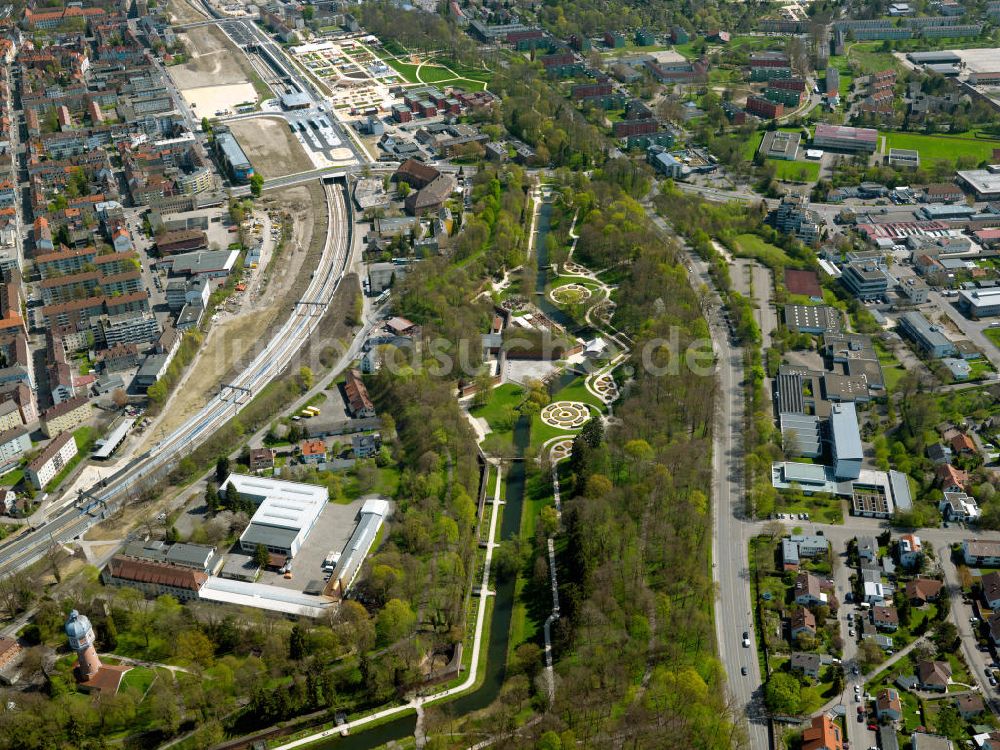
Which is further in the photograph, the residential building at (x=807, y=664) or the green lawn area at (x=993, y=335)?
the green lawn area at (x=993, y=335)

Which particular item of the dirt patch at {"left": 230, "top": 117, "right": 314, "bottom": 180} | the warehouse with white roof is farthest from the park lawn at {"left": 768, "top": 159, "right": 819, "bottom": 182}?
the warehouse with white roof

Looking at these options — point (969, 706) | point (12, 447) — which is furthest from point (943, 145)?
point (12, 447)

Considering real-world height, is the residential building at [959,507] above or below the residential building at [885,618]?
above

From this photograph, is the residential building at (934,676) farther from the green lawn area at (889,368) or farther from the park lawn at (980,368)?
the park lawn at (980,368)

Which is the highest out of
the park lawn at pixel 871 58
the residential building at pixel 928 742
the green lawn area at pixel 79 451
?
the park lawn at pixel 871 58

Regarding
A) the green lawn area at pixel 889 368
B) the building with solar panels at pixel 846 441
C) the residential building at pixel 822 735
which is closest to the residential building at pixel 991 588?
the building with solar panels at pixel 846 441

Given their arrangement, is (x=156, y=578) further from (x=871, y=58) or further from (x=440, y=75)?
(x=871, y=58)

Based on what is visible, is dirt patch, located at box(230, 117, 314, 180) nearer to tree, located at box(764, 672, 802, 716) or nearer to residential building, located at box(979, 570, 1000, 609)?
tree, located at box(764, 672, 802, 716)
